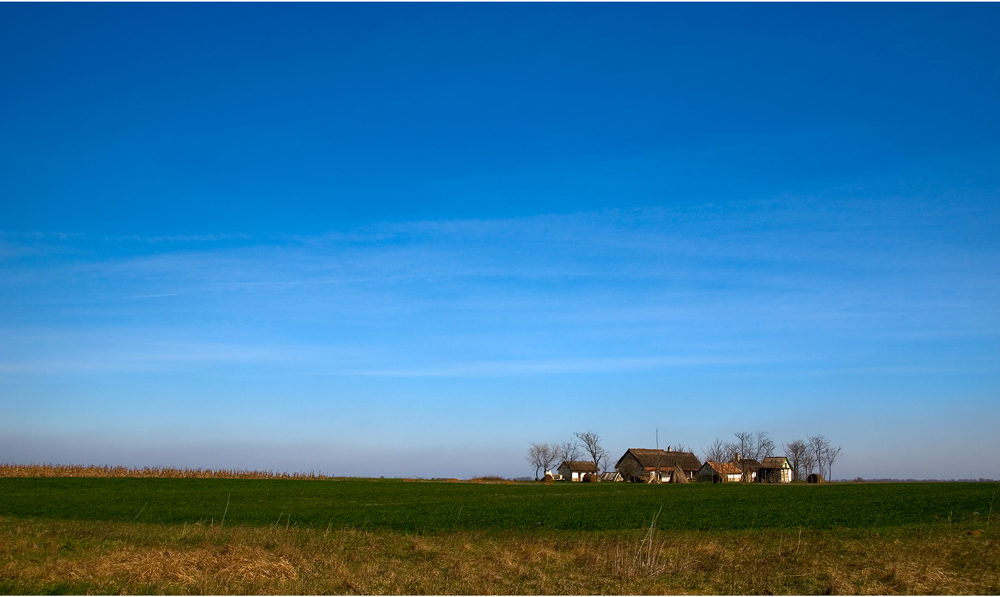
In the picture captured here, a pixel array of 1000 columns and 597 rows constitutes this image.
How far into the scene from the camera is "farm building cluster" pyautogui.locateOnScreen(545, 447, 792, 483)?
130 m

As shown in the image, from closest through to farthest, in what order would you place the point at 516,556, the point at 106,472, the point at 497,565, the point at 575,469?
the point at 497,565 < the point at 516,556 < the point at 106,472 < the point at 575,469

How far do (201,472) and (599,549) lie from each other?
91.2m

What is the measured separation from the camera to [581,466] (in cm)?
14800

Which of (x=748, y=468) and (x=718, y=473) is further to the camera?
(x=748, y=468)

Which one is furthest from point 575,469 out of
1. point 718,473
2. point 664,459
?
point 718,473

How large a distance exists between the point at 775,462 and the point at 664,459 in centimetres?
2369

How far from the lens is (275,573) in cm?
1599

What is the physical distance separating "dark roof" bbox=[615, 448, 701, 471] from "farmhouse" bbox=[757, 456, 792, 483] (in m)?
12.0

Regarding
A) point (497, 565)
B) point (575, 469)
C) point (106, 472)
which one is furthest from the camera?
point (575, 469)

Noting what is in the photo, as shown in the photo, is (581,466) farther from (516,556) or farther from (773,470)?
(516,556)

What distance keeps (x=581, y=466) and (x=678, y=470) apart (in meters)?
23.9

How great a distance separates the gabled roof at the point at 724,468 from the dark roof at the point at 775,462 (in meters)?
6.08

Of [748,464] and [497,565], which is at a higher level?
[748,464]

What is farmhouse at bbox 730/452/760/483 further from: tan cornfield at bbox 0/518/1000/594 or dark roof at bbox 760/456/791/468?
tan cornfield at bbox 0/518/1000/594
